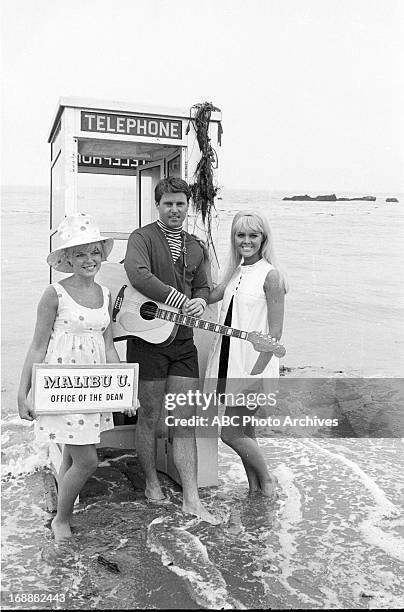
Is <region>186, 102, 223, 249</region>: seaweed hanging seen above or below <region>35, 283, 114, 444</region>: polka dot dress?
above

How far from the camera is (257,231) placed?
2.79 metres

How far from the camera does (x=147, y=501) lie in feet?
9.93

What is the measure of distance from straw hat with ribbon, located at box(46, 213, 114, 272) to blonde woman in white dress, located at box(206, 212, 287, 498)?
0.61 m

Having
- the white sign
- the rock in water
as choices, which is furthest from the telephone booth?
the white sign

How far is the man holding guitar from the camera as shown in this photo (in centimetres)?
278

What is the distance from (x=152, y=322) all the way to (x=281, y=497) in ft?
3.54

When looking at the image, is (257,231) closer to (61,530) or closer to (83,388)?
(83,388)

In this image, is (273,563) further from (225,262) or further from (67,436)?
(225,262)

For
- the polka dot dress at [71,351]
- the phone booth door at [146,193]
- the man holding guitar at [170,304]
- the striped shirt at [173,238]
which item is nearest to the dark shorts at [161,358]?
the man holding guitar at [170,304]

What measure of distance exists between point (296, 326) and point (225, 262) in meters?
1.54

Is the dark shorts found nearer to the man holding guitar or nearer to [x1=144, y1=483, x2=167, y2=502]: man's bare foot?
the man holding guitar

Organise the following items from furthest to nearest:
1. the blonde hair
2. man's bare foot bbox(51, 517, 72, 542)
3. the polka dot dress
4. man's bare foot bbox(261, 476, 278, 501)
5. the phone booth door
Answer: the phone booth door
man's bare foot bbox(261, 476, 278, 501)
the blonde hair
man's bare foot bbox(51, 517, 72, 542)
the polka dot dress

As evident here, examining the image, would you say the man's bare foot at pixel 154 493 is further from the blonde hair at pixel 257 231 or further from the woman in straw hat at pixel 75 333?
the blonde hair at pixel 257 231
